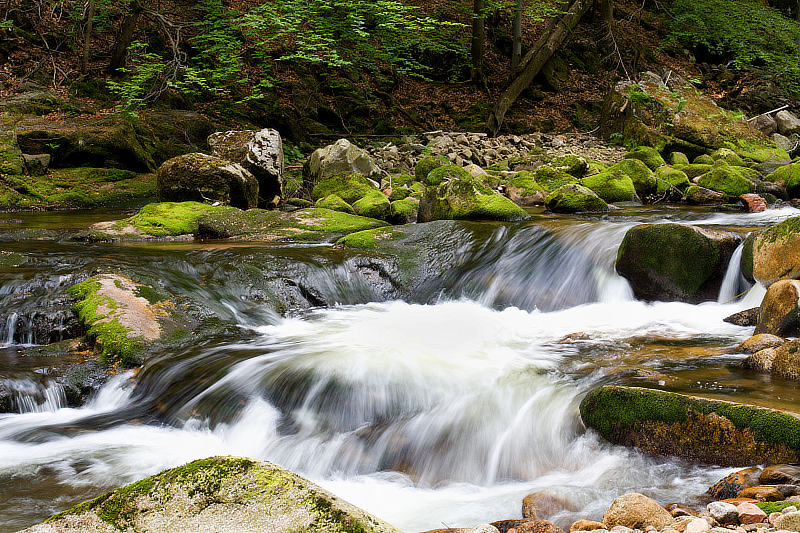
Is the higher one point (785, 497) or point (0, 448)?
point (785, 497)

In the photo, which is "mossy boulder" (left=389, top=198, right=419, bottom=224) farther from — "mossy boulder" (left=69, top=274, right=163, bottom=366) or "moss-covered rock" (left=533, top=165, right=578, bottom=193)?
"mossy boulder" (left=69, top=274, right=163, bottom=366)

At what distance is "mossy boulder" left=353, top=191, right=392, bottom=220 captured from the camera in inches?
427

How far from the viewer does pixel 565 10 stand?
67.6 feet

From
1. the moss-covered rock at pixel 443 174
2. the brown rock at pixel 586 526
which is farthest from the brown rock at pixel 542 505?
the moss-covered rock at pixel 443 174

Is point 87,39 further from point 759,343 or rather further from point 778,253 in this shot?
point 759,343

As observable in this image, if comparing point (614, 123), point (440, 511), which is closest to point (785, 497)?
point (440, 511)

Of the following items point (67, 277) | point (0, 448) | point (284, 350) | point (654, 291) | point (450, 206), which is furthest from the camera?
point (450, 206)

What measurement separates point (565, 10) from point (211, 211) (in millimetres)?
15428

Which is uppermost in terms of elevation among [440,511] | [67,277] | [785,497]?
[67,277]

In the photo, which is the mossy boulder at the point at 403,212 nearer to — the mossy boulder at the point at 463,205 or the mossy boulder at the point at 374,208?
the mossy boulder at the point at 374,208

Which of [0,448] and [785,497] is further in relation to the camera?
[0,448]

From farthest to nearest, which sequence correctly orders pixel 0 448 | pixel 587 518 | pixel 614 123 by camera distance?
pixel 614 123 → pixel 0 448 → pixel 587 518

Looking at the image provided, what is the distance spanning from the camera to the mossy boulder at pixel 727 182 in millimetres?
11906

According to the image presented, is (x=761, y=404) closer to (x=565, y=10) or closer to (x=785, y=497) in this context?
(x=785, y=497)
